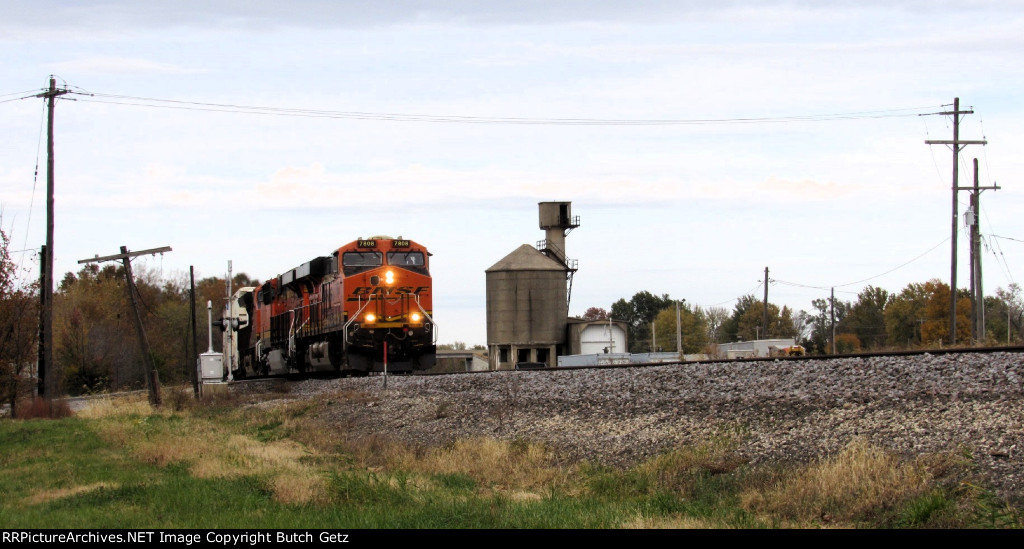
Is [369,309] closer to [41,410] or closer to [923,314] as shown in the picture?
[41,410]

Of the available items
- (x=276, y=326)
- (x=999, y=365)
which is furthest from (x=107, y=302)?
(x=999, y=365)

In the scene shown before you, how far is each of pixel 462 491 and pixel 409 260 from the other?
1884 cm

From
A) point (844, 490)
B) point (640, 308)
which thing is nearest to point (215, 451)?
point (844, 490)

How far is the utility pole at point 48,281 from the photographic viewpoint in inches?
1145

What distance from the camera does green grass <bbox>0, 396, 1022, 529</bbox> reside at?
8.66 meters

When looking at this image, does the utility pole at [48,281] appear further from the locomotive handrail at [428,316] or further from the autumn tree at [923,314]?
the autumn tree at [923,314]

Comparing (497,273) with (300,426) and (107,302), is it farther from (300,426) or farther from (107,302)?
(300,426)

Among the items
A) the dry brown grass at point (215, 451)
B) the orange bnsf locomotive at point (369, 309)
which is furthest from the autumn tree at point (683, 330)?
the dry brown grass at point (215, 451)

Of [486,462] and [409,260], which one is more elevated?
[409,260]

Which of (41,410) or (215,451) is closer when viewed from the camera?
(215,451)

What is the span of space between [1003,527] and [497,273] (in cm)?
5691

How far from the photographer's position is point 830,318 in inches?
5017

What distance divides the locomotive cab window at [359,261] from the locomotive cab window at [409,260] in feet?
1.36

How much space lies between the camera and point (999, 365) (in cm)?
1340
